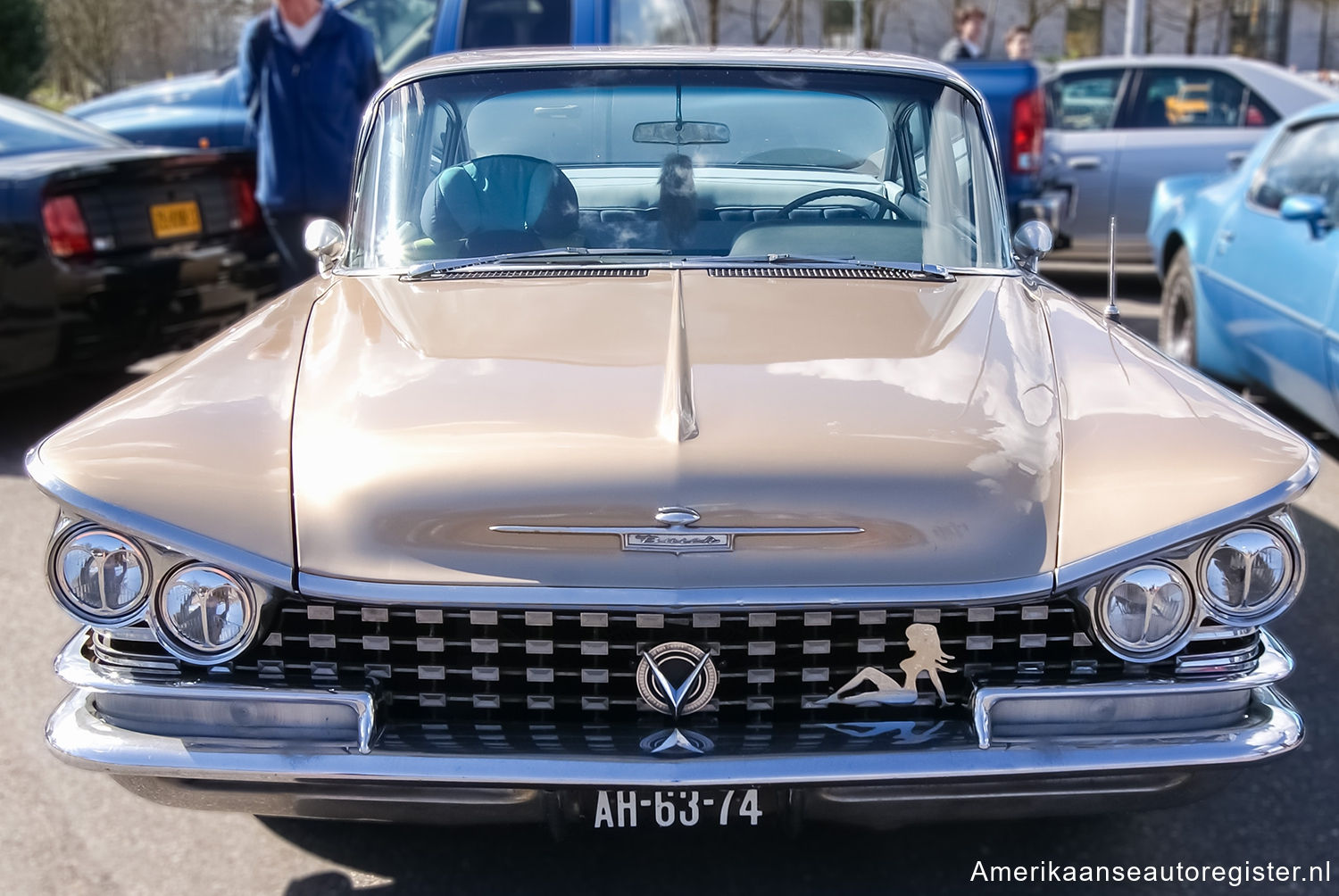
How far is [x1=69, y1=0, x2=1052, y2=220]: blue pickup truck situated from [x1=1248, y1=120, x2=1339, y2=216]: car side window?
1.04m

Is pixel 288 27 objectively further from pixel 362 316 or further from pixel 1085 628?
pixel 1085 628

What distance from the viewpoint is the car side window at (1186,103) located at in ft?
32.1

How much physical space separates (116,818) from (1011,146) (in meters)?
7.06

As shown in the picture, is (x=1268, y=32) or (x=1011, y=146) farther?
(x=1268, y=32)

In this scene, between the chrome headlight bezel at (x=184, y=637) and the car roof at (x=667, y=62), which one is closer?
the chrome headlight bezel at (x=184, y=637)

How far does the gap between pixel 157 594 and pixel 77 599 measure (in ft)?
0.55

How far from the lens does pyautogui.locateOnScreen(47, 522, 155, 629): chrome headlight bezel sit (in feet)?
7.89

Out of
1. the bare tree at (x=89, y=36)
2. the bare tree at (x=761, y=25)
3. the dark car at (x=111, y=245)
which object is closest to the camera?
the dark car at (x=111, y=245)

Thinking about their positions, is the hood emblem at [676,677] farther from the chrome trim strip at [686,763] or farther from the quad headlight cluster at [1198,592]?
the quad headlight cluster at [1198,592]

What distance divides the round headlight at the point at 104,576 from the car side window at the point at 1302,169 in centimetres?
478

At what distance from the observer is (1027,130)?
873 centimetres

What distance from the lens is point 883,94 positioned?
362cm

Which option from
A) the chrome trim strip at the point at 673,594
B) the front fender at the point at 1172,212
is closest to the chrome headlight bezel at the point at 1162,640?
the chrome trim strip at the point at 673,594

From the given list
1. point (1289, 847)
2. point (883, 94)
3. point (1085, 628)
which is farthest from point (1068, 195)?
point (1085, 628)
